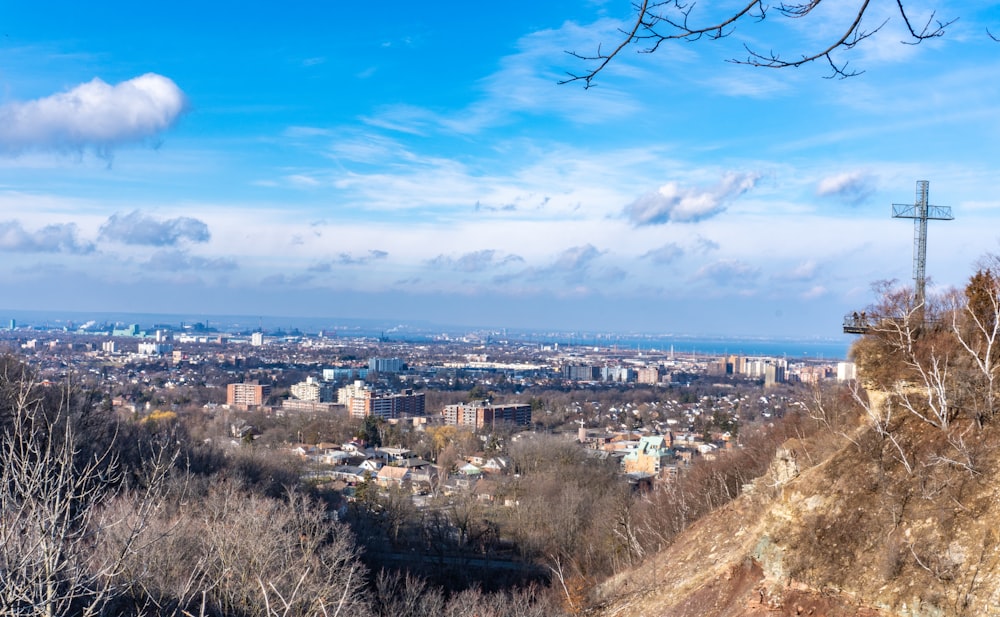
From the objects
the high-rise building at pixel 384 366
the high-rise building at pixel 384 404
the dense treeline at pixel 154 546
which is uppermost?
the dense treeline at pixel 154 546

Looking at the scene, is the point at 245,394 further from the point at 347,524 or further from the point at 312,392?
the point at 347,524

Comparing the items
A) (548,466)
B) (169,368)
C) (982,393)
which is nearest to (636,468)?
(548,466)

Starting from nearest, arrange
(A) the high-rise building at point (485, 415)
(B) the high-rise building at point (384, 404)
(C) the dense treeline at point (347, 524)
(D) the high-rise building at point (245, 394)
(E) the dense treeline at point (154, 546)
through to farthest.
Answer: (E) the dense treeline at point (154, 546)
(C) the dense treeline at point (347, 524)
(A) the high-rise building at point (485, 415)
(B) the high-rise building at point (384, 404)
(D) the high-rise building at point (245, 394)

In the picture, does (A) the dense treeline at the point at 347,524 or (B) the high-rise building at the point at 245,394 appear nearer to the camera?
(A) the dense treeline at the point at 347,524

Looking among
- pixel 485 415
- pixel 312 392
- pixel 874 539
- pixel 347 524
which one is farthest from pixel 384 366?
pixel 874 539

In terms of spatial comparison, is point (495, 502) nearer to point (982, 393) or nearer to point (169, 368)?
point (982, 393)

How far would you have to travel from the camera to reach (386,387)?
102m

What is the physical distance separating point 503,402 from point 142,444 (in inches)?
2310

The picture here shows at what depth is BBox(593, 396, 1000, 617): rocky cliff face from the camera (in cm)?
1102

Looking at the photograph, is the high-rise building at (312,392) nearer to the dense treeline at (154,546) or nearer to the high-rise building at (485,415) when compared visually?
the high-rise building at (485,415)

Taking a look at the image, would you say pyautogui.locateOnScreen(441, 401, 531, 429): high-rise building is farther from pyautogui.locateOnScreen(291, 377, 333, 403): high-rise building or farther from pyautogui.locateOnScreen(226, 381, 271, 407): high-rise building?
pyautogui.locateOnScreen(226, 381, 271, 407): high-rise building

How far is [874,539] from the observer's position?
12148 mm

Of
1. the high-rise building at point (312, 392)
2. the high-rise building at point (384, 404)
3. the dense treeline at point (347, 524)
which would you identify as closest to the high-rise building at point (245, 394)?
the high-rise building at point (312, 392)

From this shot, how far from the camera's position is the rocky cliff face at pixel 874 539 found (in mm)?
11016
